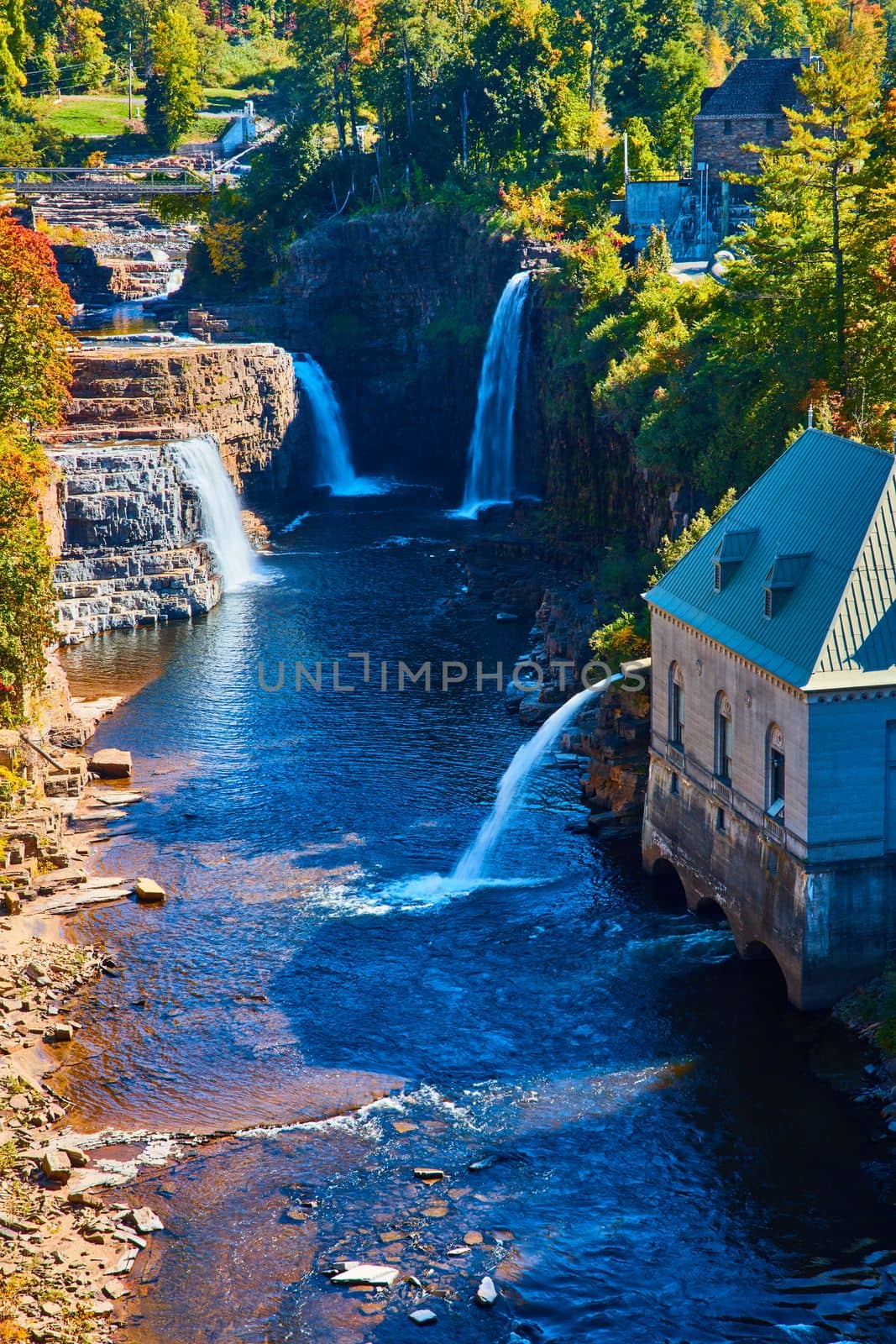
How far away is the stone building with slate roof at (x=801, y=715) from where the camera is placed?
47812mm

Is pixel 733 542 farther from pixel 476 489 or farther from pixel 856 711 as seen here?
pixel 476 489

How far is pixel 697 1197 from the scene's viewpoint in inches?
1671

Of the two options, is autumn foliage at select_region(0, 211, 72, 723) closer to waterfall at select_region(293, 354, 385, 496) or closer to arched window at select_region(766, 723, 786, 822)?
waterfall at select_region(293, 354, 385, 496)

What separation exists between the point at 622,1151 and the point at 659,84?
4490 inches

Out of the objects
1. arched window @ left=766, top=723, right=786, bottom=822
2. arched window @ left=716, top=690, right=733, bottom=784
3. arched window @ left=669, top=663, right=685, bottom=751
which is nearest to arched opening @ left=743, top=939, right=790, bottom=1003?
arched window @ left=766, top=723, right=786, bottom=822

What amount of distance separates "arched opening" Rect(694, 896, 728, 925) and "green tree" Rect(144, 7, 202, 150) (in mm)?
140099

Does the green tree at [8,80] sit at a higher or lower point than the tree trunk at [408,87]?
higher

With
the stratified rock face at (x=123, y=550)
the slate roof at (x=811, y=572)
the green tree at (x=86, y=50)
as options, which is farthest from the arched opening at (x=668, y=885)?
the green tree at (x=86, y=50)

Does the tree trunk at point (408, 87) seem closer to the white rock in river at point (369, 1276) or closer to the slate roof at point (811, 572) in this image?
the slate roof at point (811, 572)

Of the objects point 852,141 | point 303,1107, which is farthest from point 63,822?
point 852,141

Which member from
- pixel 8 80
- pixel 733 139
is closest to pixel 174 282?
pixel 8 80

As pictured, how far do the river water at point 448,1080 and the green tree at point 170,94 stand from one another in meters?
118

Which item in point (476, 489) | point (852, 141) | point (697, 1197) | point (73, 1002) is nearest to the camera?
point (697, 1197)

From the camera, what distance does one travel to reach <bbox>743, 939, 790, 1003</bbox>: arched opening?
51.8 m
